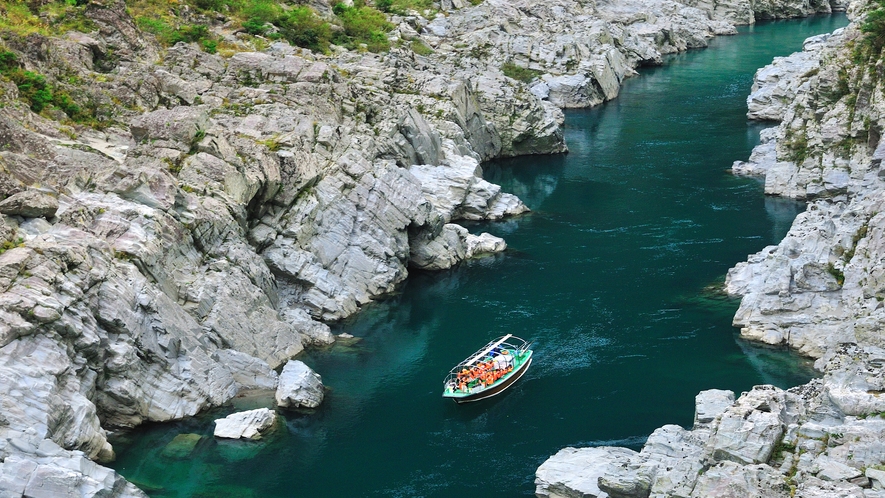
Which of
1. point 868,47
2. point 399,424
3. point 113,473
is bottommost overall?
point 399,424

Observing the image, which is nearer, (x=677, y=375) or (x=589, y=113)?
(x=677, y=375)

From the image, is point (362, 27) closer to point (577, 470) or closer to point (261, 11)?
point (261, 11)

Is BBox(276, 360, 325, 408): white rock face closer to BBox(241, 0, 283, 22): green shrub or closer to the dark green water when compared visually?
the dark green water

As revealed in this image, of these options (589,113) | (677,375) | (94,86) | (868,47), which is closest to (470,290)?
(677,375)

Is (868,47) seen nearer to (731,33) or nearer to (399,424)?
(399,424)

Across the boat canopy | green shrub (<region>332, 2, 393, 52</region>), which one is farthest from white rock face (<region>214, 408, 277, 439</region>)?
green shrub (<region>332, 2, 393, 52</region>)

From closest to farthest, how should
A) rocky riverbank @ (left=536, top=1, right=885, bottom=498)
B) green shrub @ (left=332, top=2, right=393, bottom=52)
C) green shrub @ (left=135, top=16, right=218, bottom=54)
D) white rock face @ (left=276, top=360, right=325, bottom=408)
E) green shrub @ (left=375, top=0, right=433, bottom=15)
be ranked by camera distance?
1. rocky riverbank @ (left=536, top=1, right=885, bottom=498)
2. white rock face @ (left=276, top=360, right=325, bottom=408)
3. green shrub @ (left=135, top=16, right=218, bottom=54)
4. green shrub @ (left=332, top=2, right=393, bottom=52)
5. green shrub @ (left=375, top=0, right=433, bottom=15)
